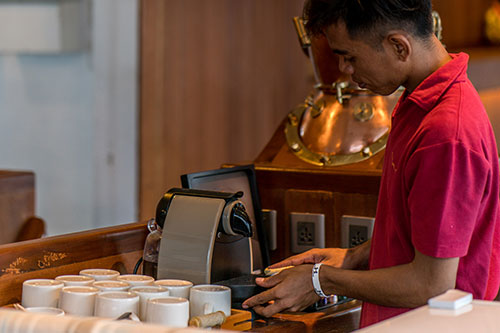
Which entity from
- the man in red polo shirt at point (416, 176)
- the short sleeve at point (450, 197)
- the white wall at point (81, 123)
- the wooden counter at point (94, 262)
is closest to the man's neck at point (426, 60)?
the man in red polo shirt at point (416, 176)

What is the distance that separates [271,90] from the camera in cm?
492

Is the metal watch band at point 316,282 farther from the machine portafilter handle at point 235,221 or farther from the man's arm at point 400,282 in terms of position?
the machine portafilter handle at point 235,221

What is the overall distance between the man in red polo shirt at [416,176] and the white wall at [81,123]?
8.41ft

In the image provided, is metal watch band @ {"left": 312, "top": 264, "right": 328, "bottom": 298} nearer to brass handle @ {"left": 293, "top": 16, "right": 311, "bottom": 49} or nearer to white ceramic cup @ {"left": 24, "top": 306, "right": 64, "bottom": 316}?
white ceramic cup @ {"left": 24, "top": 306, "right": 64, "bottom": 316}

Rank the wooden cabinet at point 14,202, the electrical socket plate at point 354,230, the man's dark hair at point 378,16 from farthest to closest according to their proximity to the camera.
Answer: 1. the wooden cabinet at point 14,202
2. the electrical socket plate at point 354,230
3. the man's dark hair at point 378,16

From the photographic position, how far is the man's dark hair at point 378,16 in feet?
4.21

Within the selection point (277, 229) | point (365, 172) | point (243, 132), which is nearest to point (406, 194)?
point (365, 172)

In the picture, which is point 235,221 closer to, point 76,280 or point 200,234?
point 200,234

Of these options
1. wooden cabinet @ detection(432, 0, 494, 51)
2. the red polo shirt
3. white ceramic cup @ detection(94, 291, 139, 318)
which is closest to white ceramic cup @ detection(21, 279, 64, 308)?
white ceramic cup @ detection(94, 291, 139, 318)

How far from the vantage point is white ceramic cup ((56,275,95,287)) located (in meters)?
1.45

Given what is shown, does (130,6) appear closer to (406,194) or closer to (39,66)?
(39,66)

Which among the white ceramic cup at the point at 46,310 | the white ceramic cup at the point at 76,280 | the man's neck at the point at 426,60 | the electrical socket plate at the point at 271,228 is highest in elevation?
the man's neck at the point at 426,60

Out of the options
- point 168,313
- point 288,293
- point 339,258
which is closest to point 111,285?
point 168,313

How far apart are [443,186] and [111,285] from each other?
0.63m
